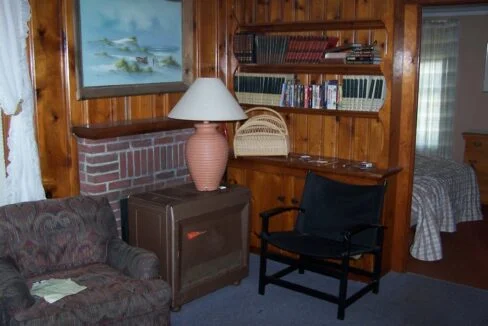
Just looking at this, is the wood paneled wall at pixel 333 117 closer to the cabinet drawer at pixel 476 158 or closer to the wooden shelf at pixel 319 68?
the wooden shelf at pixel 319 68

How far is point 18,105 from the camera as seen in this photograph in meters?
3.26

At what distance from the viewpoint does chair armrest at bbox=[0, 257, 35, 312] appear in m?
2.58

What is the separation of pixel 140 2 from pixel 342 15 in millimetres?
→ 1421

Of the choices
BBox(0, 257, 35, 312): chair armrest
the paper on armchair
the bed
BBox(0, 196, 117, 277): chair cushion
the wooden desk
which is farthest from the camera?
the bed

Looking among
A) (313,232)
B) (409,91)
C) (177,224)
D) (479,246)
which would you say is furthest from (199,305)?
(479,246)

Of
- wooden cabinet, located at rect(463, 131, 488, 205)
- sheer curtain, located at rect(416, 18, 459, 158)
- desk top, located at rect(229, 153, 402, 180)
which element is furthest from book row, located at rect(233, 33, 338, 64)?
sheer curtain, located at rect(416, 18, 459, 158)

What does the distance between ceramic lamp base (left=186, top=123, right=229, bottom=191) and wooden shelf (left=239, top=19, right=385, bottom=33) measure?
44.0 inches

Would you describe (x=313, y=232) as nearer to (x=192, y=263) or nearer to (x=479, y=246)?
(x=192, y=263)

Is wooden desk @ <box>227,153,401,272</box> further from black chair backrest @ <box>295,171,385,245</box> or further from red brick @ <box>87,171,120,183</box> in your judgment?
red brick @ <box>87,171,120,183</box>

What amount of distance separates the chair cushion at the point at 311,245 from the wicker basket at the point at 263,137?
771mm

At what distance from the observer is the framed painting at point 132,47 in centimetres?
365

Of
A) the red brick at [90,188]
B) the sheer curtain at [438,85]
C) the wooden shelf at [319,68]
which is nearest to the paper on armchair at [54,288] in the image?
the red brick at [90,188]

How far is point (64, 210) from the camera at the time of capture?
3.19 metres

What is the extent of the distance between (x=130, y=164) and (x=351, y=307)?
1.72 m
